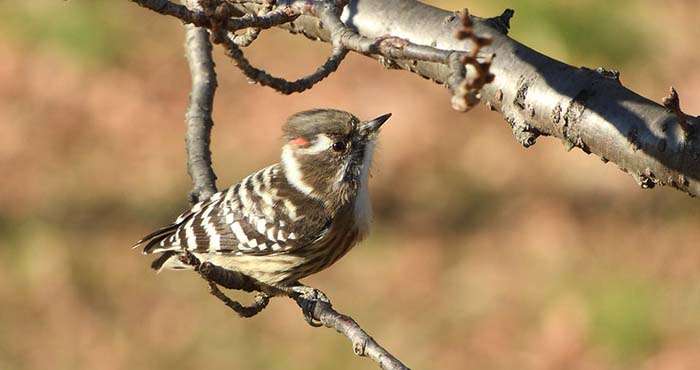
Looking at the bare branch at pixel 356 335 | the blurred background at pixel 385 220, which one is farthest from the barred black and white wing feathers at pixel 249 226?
the blurred background at pixel 385 220

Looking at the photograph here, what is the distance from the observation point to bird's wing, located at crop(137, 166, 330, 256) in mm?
5668

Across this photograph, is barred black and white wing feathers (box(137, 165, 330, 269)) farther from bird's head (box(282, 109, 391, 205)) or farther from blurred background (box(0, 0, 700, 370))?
blurred background (box(0, 0, 700, 370))

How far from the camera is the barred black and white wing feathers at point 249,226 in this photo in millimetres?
5676

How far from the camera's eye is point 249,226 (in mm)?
5887

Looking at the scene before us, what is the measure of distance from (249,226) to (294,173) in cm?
37

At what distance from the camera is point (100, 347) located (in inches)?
362

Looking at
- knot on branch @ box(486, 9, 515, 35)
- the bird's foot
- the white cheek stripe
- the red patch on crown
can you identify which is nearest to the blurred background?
the white cheek stripe

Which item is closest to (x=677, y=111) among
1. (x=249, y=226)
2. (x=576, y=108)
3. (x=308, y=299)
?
(x=576, y=108)

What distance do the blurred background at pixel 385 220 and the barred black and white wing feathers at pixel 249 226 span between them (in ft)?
9.84

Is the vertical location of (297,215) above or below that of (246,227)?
above

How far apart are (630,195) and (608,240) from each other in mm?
439

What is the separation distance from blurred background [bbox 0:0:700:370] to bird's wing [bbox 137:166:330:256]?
302cm

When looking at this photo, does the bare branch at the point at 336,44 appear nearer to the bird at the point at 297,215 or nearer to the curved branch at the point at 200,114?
the curved branch at the point at 200,114

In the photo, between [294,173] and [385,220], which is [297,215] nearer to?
[294,173]
